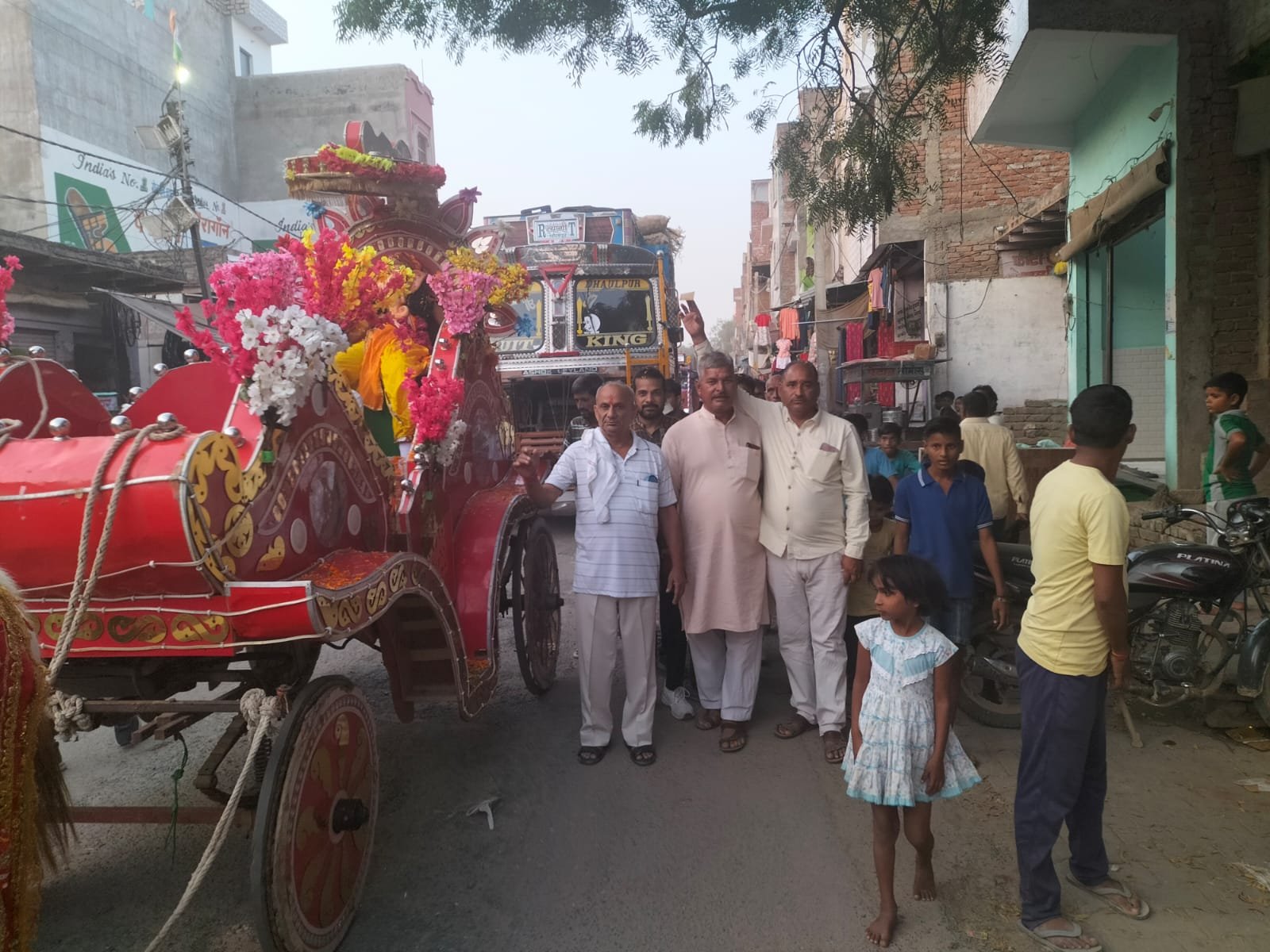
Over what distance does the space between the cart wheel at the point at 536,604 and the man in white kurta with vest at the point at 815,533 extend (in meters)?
1.39

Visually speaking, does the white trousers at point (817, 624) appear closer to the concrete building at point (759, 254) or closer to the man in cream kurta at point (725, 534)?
the man in cream kurta at point (725, 534)

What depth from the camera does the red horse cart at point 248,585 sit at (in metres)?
2.15

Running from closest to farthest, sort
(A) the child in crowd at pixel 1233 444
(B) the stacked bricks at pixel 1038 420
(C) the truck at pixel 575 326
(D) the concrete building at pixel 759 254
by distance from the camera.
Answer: (A) the child in crowd at pixel 1233 444, (C) the truck at pixel 575 326, (B) the stacked bricks at pixel 1038 420, (D) the concrete building at pixel 759 254

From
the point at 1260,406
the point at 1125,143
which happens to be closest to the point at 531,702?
the point at 1260,406

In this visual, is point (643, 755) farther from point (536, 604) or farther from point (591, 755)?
point (536, 604)

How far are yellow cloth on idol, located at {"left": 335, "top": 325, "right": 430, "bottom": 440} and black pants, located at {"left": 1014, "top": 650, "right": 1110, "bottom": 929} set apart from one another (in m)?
2.91

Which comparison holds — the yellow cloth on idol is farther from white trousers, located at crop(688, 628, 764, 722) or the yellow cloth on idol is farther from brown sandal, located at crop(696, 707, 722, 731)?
brown sandal, located at crop(696, 707, 722, 731)

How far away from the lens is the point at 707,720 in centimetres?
451

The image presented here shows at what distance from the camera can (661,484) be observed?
4188 millimetres

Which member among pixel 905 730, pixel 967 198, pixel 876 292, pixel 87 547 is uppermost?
pixel 967 198

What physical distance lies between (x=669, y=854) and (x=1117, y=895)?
1.51 metres

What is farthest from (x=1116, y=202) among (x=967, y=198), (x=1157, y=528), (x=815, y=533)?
(x=967, y=198)

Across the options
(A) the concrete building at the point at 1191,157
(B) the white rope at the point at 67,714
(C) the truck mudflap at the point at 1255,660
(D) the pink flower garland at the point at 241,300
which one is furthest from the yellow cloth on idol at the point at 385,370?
(A) the concrete building at the point at 1191,157

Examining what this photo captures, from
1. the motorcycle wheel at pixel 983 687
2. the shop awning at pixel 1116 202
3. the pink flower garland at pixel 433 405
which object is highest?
the shop awning at pixel 1116 202
